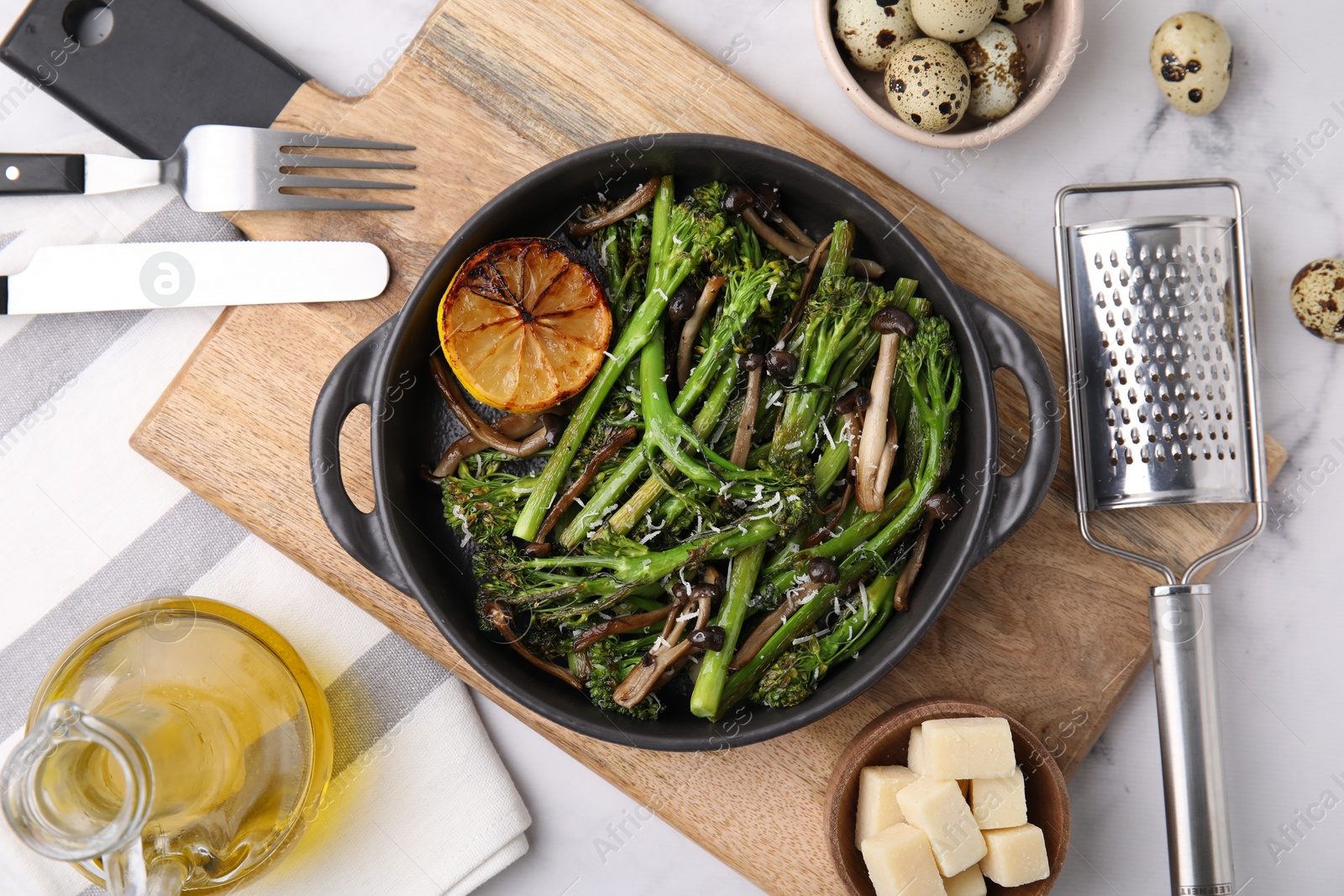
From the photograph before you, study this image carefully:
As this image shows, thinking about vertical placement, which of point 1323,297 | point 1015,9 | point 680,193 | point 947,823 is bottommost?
point 947,823

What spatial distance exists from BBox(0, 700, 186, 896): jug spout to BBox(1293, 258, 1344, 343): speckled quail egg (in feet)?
11.0

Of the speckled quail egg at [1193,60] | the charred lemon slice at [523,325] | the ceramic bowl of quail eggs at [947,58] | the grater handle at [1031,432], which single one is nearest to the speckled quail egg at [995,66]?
the ceramic bowl of quail eggs at [947,58]

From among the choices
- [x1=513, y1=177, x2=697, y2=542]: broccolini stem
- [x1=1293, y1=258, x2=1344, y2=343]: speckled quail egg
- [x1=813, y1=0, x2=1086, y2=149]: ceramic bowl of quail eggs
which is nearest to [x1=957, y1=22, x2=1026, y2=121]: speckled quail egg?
[x1=813, y1=0, x2=1086, y2=149]: ceramic bowl of quail eggs

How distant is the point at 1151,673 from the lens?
2.75m

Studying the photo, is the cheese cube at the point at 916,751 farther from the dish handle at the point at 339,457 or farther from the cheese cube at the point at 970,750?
the dish handle at the point at 339,457

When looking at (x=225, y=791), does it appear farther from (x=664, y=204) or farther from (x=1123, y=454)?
(x=1123, y=454)

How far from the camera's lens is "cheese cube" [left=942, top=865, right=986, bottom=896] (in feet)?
8.12

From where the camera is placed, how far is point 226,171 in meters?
2.71

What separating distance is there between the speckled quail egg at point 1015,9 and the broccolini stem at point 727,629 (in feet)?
5.51

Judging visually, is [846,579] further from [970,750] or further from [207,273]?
[207,273]

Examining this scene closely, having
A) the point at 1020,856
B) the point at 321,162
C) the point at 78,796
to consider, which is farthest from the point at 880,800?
the point at 321,162

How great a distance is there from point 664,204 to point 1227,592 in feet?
6.99

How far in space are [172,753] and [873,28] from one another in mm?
2647

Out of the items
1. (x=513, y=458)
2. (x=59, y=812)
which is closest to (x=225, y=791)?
(x=59, y=812)
